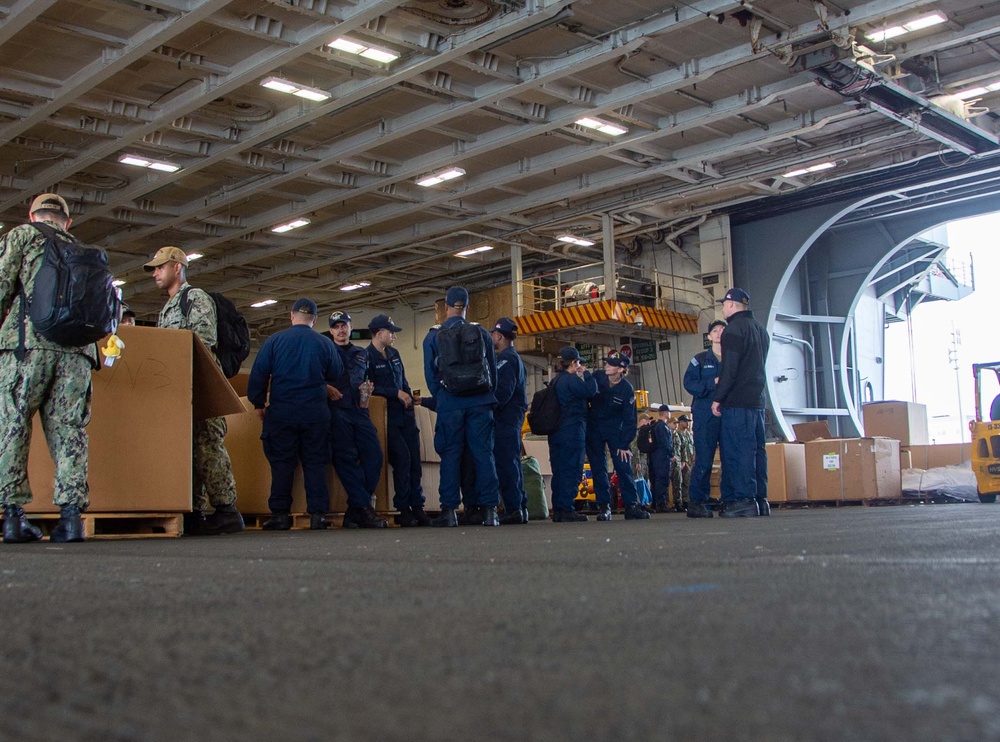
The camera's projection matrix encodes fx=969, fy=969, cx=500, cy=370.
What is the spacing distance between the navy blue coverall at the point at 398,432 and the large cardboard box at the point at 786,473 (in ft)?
23.2

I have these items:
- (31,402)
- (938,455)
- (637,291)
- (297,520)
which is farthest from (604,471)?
(637,291)

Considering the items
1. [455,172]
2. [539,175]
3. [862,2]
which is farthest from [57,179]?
[862,2]

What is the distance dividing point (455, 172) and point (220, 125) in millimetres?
3990

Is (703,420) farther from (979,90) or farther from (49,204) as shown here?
(979,90)

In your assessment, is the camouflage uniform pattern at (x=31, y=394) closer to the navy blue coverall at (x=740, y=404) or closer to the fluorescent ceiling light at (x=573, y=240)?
the navy blue coverall at (x=740, y=404)

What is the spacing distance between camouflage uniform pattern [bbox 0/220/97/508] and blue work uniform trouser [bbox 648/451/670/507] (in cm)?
1034

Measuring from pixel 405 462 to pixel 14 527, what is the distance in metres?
3.68

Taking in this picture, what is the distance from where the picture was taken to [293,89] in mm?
12797

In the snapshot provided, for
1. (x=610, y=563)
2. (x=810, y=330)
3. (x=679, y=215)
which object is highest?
(x=679, y=215)

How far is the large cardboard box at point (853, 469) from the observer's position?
12375 mm

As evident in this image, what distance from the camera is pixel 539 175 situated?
17172 millimetres

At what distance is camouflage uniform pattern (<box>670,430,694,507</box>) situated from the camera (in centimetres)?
1472

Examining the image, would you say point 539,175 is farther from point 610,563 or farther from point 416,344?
point 610,563

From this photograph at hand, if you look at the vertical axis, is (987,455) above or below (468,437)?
below
